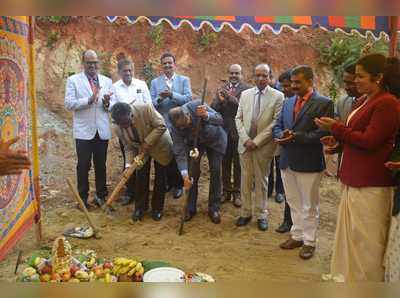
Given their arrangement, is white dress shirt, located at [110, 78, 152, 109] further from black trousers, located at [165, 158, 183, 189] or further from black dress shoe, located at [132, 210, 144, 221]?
black dress shoe, located at [132, 210, 144, 221]

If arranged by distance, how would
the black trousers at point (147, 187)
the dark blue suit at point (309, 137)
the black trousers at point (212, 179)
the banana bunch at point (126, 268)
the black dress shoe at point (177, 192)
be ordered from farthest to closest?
the black dress shoe at point (177, 192) → the black trousers at point (147, 187) → the black trousers at point (212, 179) → the dark blue suit at point (309, 137) → the banana bunch at point (126, 268)

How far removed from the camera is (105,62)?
5078 mm

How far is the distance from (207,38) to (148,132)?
2.71 m

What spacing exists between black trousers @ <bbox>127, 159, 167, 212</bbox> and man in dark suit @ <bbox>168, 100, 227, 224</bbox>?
0.23 metres

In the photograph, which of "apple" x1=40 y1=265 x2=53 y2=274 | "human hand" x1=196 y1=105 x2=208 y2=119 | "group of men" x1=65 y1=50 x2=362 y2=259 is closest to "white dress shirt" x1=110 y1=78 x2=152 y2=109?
"group of men" x1=65 y1=50 x2=362 y2=259

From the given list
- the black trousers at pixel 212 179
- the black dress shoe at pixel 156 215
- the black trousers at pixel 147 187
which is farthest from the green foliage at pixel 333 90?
the black dress shoe at pixel 156 215

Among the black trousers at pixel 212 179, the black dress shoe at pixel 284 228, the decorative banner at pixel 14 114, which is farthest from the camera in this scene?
the black trousers at pixel 212 179

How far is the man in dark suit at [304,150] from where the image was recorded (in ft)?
7.68

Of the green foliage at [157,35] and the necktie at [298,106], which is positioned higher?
the green foliage at [157,35]

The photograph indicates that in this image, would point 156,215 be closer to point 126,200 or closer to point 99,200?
point 126,200

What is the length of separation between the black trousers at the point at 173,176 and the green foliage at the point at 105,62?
6.66 feet

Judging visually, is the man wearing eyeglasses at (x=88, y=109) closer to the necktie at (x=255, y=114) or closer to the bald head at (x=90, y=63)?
the bald head at (x=90, y=63)

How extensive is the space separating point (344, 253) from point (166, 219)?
169 centimetres

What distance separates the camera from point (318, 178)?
7.92 ft
